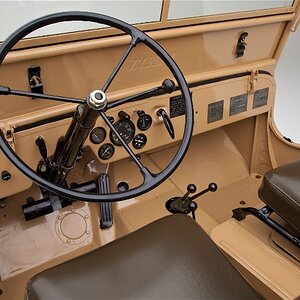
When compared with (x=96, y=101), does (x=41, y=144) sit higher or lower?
higher

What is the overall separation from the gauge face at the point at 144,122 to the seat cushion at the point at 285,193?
0.52 m

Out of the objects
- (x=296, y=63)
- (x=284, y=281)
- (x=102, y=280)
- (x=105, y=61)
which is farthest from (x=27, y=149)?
(x=296, y=63)

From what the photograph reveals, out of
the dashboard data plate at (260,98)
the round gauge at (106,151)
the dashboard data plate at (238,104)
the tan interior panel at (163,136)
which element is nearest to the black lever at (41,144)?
the tan interior panel at (163,136)

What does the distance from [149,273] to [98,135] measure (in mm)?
649

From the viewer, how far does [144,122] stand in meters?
1.75

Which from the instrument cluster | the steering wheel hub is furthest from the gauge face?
the steering wheel hub

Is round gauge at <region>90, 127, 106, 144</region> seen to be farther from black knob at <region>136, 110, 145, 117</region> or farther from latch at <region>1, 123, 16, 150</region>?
latch at <region>1, 123, 16, 150</region>

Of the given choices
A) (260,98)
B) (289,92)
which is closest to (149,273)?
(260,98)

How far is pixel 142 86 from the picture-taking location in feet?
5.65

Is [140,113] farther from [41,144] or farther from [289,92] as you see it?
[289,92]

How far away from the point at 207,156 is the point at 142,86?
0.75 m

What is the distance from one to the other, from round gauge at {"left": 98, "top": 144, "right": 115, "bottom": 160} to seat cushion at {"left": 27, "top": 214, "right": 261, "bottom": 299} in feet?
1.60

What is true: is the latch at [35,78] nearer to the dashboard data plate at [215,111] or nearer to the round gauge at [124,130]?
the round gauge at [124,130]

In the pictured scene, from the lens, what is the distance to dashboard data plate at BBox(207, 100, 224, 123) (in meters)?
1.96
